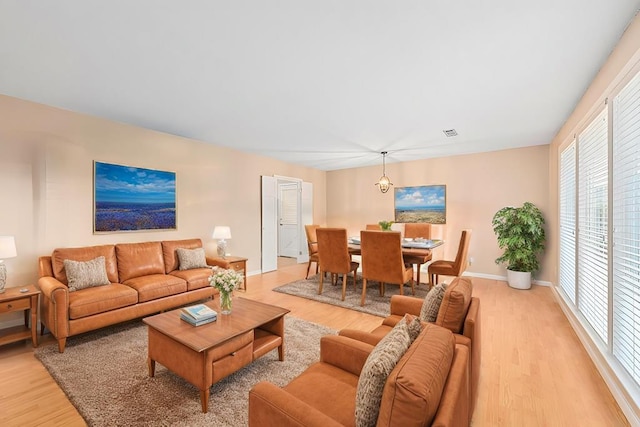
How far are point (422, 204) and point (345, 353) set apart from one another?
16.3 feet

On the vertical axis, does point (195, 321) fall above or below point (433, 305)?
below

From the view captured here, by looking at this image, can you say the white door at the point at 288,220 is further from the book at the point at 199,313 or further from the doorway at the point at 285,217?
the book at the point at 199,313

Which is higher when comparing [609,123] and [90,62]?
[90,62]

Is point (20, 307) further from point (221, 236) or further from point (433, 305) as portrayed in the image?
point (433, 305)

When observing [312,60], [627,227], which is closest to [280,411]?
[312,60]

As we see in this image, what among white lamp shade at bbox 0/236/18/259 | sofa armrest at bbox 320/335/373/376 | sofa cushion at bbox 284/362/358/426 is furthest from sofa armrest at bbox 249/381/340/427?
white lamp shade at bbox 0/236/18/259

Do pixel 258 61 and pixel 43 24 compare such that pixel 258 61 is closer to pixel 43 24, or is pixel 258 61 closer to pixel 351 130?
pixel 43 24

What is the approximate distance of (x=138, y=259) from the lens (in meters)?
3.54

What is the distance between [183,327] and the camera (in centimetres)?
203

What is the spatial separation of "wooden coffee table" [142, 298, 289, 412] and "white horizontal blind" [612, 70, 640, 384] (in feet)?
7.84

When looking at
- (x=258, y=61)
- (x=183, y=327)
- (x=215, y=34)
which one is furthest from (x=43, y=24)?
(x=183, y=327)

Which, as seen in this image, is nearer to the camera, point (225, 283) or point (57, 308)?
point (225, 283)

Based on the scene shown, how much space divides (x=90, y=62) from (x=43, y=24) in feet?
1.51

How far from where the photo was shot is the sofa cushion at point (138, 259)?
3.41m
